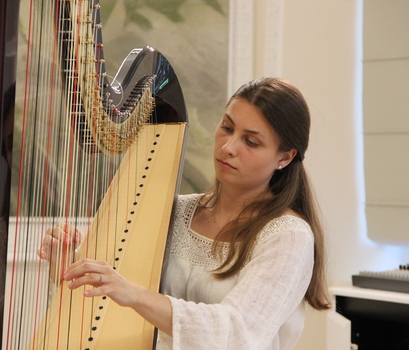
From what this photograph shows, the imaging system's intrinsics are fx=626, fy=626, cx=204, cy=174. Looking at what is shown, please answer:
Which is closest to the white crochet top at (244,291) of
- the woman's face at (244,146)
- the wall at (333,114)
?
the woman's face at (244,146)

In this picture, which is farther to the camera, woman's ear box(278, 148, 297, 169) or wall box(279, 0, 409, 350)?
wall box(279, 0, 409, 350)

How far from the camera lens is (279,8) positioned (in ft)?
8.43

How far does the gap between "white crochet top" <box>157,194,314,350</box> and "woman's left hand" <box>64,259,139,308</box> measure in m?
0.09

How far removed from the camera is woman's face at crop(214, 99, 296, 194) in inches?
52.7

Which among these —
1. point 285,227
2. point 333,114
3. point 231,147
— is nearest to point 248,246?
→ point 285,227

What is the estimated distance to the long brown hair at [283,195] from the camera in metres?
1.33

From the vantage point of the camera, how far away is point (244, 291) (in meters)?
1.15

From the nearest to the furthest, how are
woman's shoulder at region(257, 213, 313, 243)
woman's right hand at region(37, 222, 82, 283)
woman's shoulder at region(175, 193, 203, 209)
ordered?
woman's right hand at region(37, 222, 82, 283) < woman's shoulder at region(257, 213, 313, 243) < woman's shoulder at region(175, 193, 203, 209)

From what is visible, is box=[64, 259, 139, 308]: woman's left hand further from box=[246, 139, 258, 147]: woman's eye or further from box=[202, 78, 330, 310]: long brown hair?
box=[246, 139, 258, 147]: woman's eye

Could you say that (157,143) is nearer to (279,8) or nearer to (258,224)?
(258,224)

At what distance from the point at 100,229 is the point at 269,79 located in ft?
1.70

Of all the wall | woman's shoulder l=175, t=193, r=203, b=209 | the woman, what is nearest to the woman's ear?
the woman

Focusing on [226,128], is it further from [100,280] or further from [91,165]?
[100,280]

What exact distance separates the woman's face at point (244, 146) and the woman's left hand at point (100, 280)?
419mm
